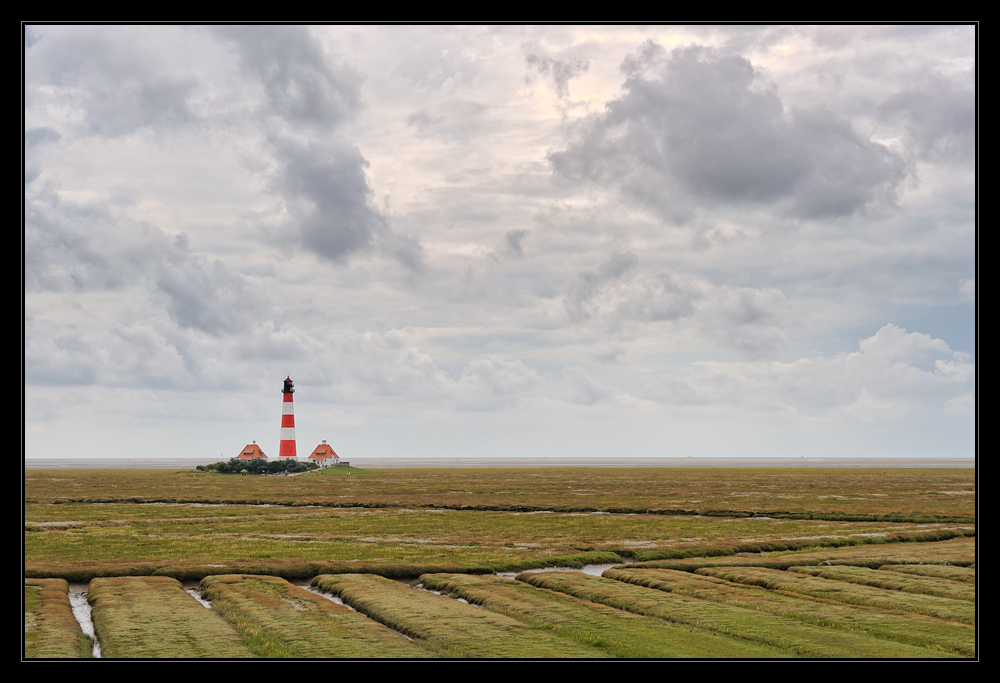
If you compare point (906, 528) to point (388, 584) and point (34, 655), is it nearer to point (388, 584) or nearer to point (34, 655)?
point (388, 584)

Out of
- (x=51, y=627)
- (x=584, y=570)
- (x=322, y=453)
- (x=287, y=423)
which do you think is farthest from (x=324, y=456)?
(x=51, y=627)

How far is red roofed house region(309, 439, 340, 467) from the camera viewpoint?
189 m

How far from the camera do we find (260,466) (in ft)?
536

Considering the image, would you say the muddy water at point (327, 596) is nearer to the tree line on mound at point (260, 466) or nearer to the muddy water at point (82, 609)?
the muddy water at point (82, 609)

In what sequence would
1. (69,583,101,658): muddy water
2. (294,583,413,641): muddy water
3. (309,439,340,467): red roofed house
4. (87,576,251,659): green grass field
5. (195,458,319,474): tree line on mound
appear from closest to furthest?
(87,576,251,659): green grass field < (69,583,101,658): muddy water < (294,583,413,641): muddy water < (195,458,319,474): tree line on mound < (309,439,340,467): red roofed house

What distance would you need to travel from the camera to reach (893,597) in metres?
30.5

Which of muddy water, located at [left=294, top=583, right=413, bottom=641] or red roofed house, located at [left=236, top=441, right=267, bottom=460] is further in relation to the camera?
red roofed house, located at [left=236, top=441, right=267, bottom=460]

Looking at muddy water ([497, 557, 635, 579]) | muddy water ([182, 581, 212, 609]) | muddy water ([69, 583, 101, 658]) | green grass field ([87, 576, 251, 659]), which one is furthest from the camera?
muddy water ([497, 557, 635, 579])

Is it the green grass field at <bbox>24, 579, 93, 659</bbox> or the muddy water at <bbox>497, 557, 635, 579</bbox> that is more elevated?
the green grass field at <bbox>24, 579, 93, 659</bbox>

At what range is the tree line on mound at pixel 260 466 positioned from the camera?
162m

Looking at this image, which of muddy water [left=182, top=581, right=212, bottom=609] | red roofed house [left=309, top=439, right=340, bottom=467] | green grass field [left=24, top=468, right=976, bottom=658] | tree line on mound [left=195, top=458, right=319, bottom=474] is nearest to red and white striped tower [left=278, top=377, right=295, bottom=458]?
tree line on mound [left=195, top=458, right=319, bottom=474]

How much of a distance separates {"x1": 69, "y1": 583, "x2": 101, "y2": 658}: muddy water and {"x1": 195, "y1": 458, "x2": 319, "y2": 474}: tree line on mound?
428 ft

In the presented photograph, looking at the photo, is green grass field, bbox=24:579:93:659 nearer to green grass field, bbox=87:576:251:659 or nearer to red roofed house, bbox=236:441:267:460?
green grass field, bbox=87:576:251:659
